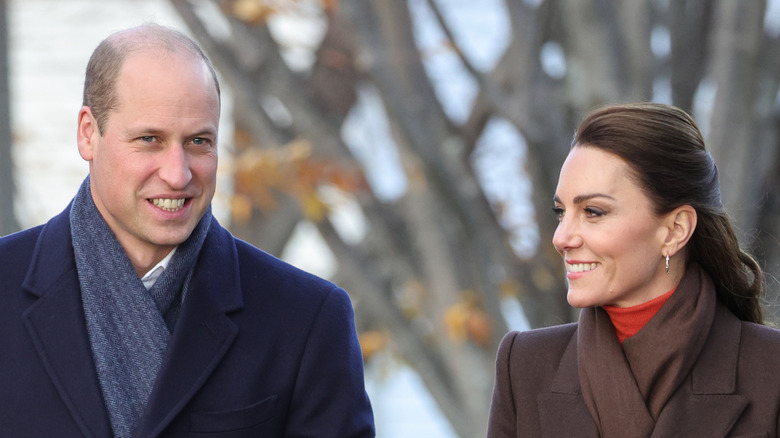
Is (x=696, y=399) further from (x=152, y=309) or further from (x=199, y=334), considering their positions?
(x=152, y=309)

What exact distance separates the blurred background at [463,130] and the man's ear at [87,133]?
2372 millimetres

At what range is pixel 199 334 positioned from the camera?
8.89 ft

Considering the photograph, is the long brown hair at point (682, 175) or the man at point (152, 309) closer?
the man at point (152, 309)

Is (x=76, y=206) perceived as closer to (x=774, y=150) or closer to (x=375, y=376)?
(x=774, y=150)

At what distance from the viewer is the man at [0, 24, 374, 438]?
8.55ft

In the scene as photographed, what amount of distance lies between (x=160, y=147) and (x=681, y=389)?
128cm

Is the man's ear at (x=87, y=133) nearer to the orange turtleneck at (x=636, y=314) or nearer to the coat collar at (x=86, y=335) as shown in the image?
the coat collar at (x=86, y=335)

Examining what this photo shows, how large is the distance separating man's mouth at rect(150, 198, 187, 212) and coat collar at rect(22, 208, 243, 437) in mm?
201

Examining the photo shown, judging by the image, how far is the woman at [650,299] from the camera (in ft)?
9.16

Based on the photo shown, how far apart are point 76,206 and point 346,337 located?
0.67 m

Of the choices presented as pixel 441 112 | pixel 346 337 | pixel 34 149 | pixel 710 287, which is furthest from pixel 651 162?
pixel 34 149

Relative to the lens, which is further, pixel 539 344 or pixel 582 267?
pixel 539 344

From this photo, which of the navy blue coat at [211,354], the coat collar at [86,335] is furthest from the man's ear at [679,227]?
the coat collar at [86,335]

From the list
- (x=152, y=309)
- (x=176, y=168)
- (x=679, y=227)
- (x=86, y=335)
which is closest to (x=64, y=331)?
(x=86, y=335)
